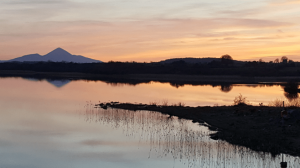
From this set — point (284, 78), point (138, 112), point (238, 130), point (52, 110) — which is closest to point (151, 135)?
point (238, 130)

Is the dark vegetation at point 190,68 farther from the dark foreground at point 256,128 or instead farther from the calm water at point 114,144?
the calm water at point 114,144

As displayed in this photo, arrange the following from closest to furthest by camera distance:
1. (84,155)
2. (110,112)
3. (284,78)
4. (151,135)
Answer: (84,155), (151,135), (110,112), (284,78)

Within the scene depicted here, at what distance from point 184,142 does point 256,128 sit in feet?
13.1

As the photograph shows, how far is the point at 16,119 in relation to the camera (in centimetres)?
1967

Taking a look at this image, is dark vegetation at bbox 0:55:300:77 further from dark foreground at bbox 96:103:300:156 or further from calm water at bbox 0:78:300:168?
calm water at bbox 0:78:300:168

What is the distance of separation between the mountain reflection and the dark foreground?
1.99ft

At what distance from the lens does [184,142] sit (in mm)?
14430

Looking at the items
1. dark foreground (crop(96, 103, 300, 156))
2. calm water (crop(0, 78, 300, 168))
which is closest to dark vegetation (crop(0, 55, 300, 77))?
Result: dark foreground (crop(96, 103, 300, 156))

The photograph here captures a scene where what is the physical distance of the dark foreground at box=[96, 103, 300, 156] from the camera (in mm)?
13120

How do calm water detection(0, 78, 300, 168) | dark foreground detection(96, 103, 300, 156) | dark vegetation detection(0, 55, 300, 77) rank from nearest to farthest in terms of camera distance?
calm water detection(0, 78, 300, 168), dark foreground detection(96, 103, 300, 156), dark vegetation detection(0, 55, 300, 77)

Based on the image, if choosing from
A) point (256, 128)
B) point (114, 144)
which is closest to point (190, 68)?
point (256, 128)

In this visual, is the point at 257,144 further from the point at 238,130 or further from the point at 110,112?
the point at 110,112

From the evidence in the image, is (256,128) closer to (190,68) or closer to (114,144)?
(114,144)

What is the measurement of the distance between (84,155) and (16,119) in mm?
9162
